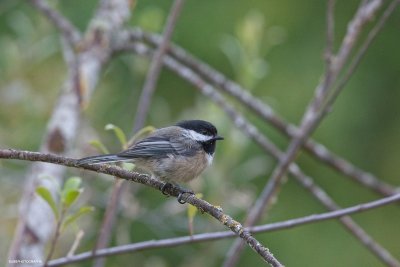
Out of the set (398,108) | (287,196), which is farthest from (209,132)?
(398,108)

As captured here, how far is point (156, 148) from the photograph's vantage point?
3.00m

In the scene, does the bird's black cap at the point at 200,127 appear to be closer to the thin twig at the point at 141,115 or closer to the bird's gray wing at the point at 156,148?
the bird's gray wing at the point at 156,148

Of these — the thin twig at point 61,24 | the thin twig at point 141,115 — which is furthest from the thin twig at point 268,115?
the thin twig at point 141,115

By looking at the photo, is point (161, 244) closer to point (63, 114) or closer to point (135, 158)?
point (135, 158)

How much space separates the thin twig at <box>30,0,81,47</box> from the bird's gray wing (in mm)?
646

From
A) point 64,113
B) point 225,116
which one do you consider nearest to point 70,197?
point 64,113

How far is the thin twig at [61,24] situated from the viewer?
3.34m

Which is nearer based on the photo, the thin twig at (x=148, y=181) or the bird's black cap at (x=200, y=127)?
the thin twig at (x=148, y=181)

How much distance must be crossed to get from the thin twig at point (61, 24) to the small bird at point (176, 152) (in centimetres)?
63

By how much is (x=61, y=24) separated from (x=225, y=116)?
1109 millimetres

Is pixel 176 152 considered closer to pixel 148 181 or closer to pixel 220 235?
pixel 220 235

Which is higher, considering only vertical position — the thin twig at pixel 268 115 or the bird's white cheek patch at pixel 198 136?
the thin twig at pixel 268 115

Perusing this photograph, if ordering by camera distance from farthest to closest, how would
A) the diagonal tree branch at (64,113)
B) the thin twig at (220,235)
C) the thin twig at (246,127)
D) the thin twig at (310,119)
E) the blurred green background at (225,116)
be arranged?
the blurred green background at (225,116), the thin twig at (246,127), the thin twig at (310,119), the diagonal tree branch at (64,113), the thin twig at (220,235)

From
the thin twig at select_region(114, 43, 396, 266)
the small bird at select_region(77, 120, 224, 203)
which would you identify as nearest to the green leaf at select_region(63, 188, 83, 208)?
the small bird at select_region(77, 120, 224, 203)
